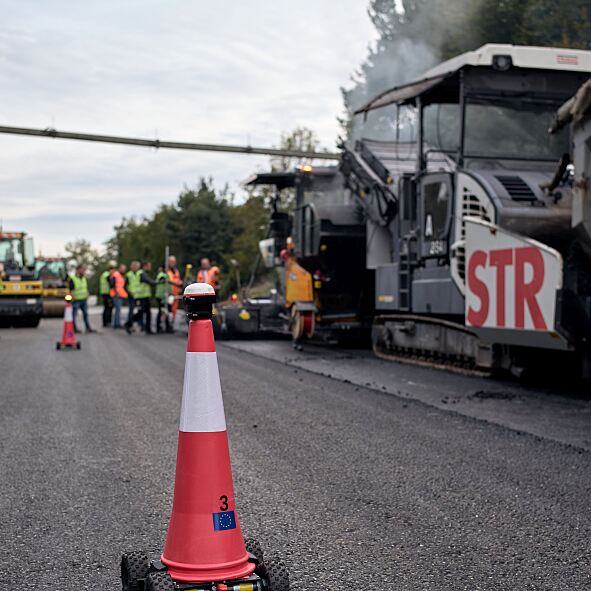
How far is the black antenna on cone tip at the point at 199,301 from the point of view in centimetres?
337

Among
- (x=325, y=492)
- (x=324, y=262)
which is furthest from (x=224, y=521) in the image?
(x=324, y=262)

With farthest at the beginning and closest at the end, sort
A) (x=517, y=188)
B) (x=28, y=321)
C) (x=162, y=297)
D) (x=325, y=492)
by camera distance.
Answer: (x=28, y=321), (x=162, y=297), (x=517, y=188), (x=325, y=492)

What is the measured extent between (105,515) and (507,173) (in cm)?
754

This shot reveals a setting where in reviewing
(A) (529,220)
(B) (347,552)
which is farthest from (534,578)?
(A) (529,220)

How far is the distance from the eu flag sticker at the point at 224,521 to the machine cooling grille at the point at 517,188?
25.6 feet

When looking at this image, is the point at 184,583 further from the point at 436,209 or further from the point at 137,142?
A: the point at 137,142

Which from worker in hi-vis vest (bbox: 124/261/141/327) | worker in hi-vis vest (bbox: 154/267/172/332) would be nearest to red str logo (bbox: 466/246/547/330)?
worker in hi-vis vest (bbox: 154/267/172/332)

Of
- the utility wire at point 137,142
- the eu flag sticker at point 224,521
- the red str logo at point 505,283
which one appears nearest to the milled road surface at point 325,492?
the eu flag sticker at point 224,521

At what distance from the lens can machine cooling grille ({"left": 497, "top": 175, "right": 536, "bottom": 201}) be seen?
10.5m

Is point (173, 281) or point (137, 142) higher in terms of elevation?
point (137, 142)

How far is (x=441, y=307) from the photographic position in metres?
11.8

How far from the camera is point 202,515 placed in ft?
10.5

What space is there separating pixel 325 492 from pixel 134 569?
2.12 meters

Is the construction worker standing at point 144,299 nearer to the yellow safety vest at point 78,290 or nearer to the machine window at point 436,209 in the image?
the yellow safety vest at point 78,290
